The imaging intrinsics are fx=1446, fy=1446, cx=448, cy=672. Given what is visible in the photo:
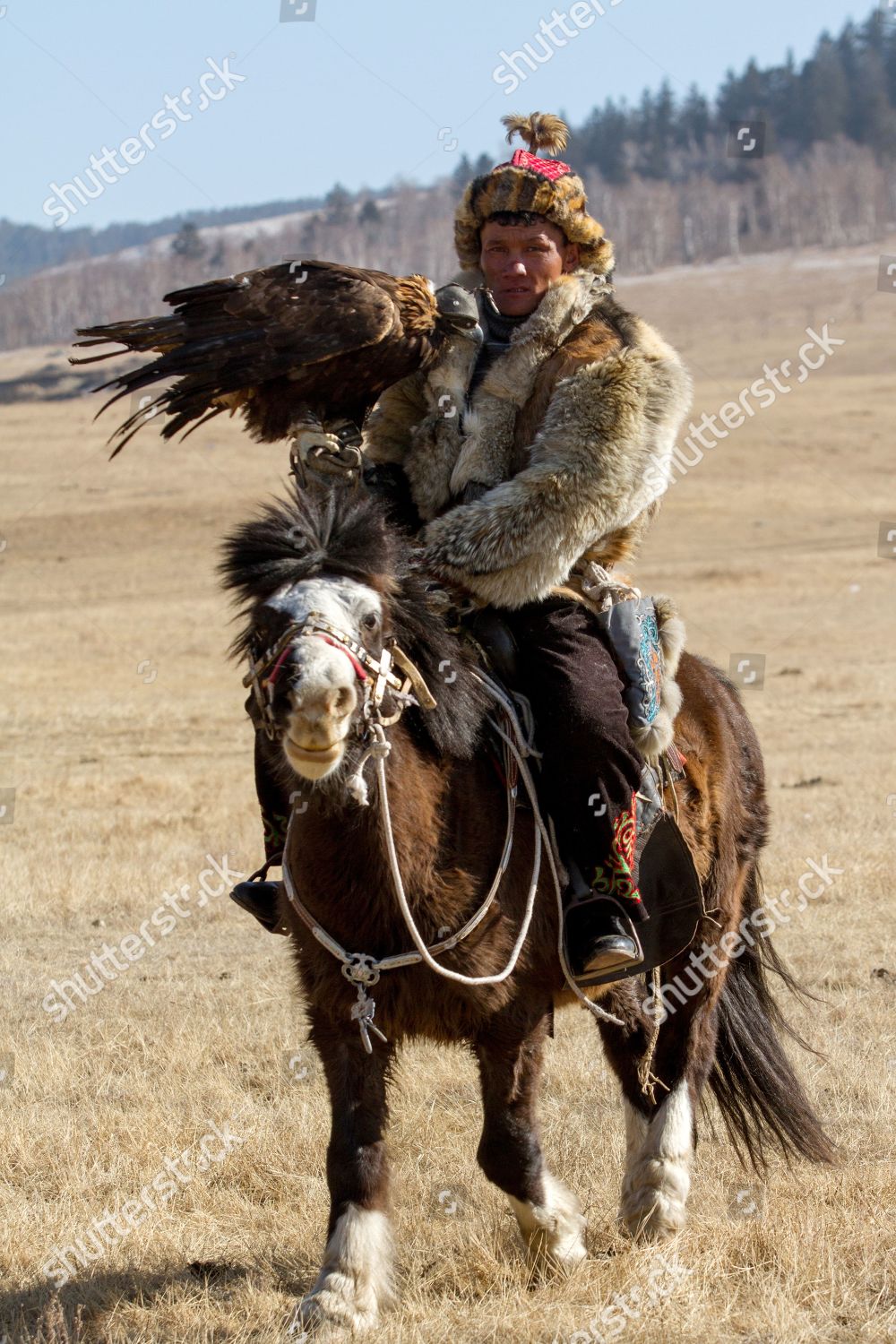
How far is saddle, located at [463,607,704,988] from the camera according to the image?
16.2 feet

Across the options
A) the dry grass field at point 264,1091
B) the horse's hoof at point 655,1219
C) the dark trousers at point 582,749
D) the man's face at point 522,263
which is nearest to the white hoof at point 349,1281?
the dry grass field at point 264,1091

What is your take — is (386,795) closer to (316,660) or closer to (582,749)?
(316,660)

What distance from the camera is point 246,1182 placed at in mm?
5199

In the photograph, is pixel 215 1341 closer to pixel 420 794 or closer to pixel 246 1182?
pixel 246 1182

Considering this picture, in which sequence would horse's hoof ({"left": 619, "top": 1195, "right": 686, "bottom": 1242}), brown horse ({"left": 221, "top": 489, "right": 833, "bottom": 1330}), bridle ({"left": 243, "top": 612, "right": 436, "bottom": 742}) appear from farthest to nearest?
horse's hoof ({"left": 619, "top": 1195, "right": 686, "bottom": 1242}), brown horse ({"left": 221, "top": 489, "right": 833, "bottom": 1330}), bridle ({"left": 243, "top": 612, "right": 436, "bottom": 742})

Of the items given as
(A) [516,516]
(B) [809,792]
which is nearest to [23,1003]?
(A) [516,516]

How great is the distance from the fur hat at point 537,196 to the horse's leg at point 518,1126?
2.68 meters

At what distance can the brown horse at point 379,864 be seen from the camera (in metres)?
3.65

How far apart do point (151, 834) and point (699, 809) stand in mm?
5653

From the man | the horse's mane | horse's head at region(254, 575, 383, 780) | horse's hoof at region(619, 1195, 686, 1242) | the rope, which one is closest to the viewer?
horse's head at region(254, 575, 383, 780)

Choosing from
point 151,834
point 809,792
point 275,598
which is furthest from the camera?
point 809,792

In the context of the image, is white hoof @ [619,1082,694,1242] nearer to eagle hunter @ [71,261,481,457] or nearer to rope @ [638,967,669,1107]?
rope @ [638,967,669,1107]

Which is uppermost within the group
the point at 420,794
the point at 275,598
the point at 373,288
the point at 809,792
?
the point at 373,288

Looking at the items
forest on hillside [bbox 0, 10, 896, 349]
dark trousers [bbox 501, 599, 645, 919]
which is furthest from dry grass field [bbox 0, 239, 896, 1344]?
forest on hillside [bbox 0, 10, 896, 349]
